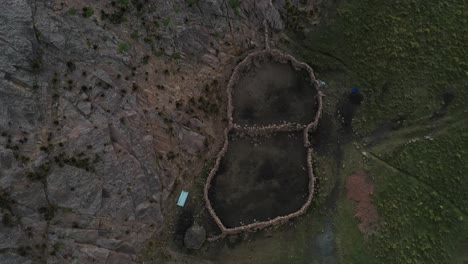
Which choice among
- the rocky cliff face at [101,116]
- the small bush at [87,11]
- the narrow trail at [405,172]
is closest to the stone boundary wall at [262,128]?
the rocky cliff face at [101,116]

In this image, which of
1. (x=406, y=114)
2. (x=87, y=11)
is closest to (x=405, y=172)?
(x=406, y=114)

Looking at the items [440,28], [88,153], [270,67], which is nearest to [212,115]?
[270,67]

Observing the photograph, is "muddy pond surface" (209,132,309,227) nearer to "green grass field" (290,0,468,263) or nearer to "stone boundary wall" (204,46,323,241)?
"stone boundary wall" (204,46,323,241)

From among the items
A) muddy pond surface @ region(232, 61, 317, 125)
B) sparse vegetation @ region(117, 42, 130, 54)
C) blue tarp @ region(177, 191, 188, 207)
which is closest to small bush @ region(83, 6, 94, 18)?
sparse vegetation @ region(117, 42, 130, 54)

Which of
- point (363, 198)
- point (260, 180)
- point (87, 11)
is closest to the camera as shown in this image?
point (87, 11)

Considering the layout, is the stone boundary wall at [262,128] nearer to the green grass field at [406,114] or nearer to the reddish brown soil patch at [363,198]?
the green grass field at [406,114]

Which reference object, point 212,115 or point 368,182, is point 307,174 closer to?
point 368,182

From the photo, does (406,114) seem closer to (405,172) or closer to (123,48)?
(405,172)
